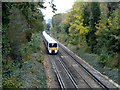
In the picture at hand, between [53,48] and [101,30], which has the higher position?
[101,30]

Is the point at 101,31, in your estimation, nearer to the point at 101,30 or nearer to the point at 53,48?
the point at 101,30

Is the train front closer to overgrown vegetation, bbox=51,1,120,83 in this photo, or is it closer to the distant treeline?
overgrown vegetation, bbox=51,1,120,83

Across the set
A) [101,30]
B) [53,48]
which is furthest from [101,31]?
[53,48]

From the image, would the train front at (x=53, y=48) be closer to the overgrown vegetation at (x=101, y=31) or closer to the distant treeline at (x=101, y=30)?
the overgrown vegetation at (x=101, y=31)

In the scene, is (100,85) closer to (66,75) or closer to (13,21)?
(66,75)

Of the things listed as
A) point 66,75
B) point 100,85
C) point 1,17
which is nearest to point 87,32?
point 66,75

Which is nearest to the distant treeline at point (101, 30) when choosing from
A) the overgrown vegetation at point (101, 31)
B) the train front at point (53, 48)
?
the overgrown vegetation at point (101, 31)

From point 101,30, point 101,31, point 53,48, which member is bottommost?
point 53,48

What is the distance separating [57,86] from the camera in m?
10.1

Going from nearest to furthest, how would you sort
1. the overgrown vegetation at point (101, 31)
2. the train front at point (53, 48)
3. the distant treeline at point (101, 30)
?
the overgrown vegetation at point (101, 31)
the distant treeline at point (101, 30)
the train front at point (53, 48)

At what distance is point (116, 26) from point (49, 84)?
32.9 feet

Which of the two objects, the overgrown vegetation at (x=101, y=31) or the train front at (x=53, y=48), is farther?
the train front at (x=53, y=48)

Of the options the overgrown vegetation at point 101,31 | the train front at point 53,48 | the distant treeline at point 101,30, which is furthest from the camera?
the train front at point 53,48

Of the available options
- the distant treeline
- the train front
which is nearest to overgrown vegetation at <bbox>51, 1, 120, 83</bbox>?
the distant treeline
